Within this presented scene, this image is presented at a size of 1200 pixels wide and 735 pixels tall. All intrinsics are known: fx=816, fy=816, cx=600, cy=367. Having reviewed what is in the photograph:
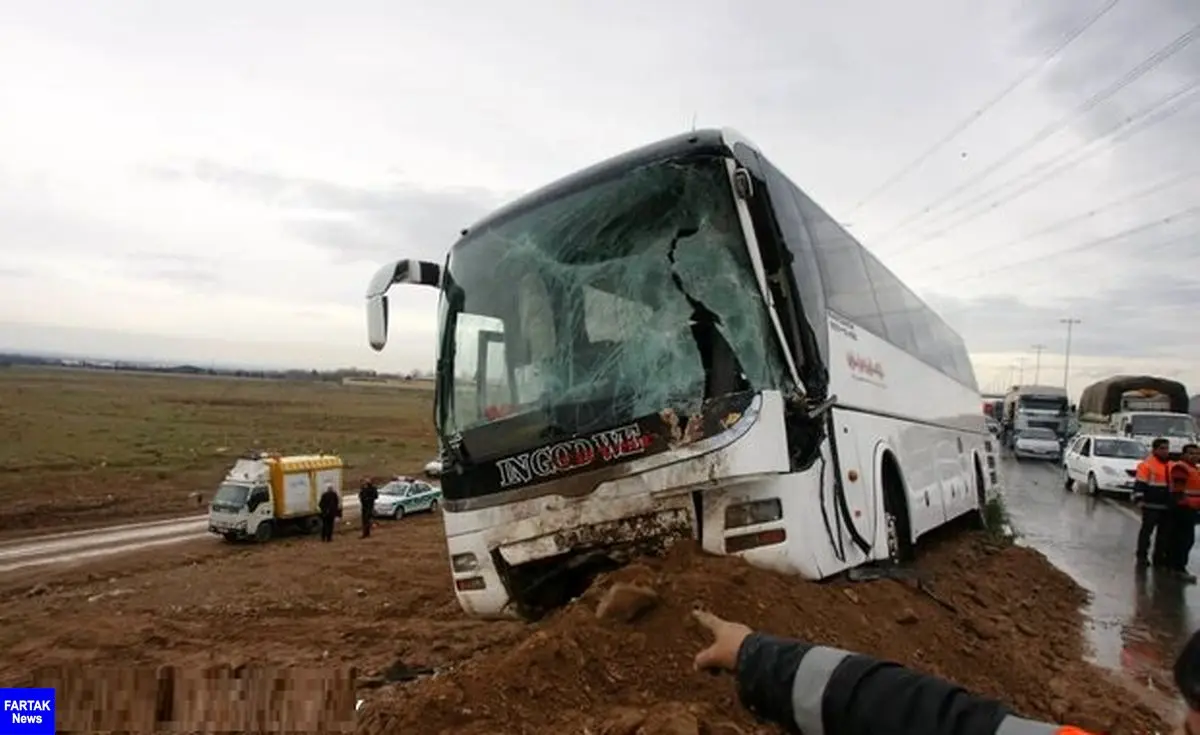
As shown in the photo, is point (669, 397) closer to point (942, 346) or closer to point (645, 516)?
point (645, 516)

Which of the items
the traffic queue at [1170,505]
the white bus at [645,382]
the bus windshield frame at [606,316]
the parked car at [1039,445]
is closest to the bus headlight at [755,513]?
the white bus at [645,382]

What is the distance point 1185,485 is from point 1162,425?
700 inches

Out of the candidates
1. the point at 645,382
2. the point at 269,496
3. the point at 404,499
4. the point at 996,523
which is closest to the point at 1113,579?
the point at 996,523

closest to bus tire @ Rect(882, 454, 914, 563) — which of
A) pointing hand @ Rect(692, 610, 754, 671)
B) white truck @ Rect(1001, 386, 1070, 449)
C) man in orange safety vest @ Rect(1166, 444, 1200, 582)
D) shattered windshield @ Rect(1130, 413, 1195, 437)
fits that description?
pointing hand @ Rect(692, 610, 754, 671)

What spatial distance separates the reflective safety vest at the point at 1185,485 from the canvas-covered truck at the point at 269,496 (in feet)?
90.6

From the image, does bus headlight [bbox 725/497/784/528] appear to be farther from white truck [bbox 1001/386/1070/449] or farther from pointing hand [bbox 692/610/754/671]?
white truck [bbox 1001/386/1070/449]

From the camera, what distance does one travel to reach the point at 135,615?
1464cm

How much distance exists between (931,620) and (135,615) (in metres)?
14.2

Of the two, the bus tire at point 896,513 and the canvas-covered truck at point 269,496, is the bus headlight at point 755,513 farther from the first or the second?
the canvas-covered truck at point 269,496

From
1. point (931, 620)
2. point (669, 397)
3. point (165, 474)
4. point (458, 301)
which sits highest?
point (458, 301)

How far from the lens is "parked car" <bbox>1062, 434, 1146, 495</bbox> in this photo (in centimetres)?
2044

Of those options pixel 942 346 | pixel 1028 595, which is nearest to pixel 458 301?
pixel 1028 595

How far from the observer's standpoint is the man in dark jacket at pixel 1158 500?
36.6ft

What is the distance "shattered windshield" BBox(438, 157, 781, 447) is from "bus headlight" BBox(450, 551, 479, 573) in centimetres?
93
